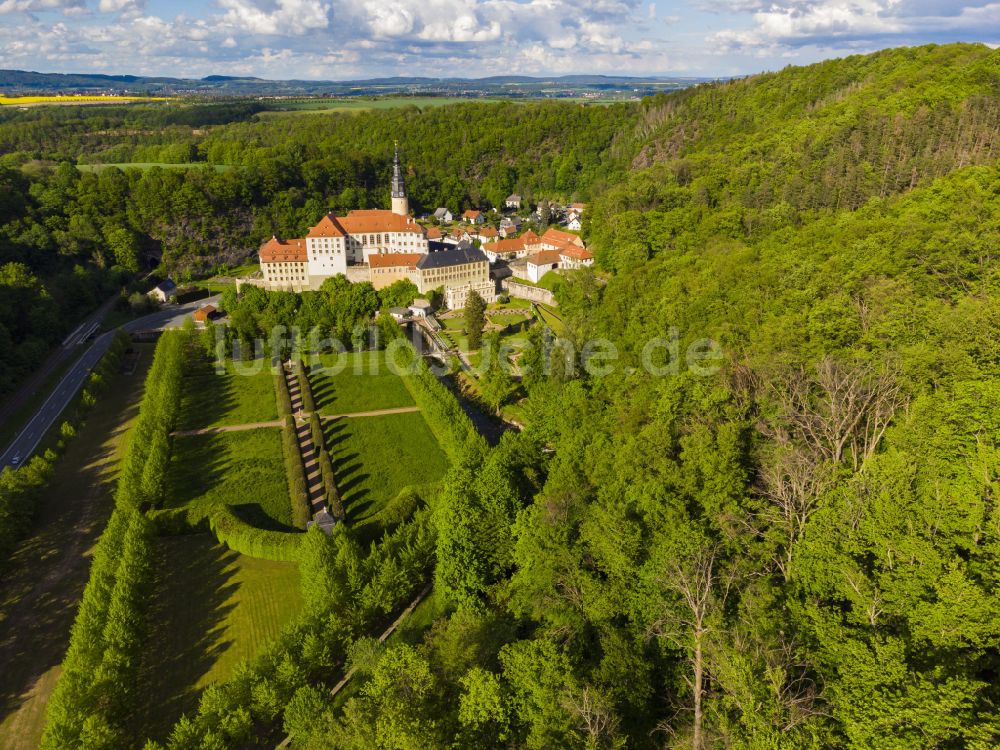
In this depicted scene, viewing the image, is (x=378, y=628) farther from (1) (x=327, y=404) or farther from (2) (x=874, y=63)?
(2) (x=874, y=63)

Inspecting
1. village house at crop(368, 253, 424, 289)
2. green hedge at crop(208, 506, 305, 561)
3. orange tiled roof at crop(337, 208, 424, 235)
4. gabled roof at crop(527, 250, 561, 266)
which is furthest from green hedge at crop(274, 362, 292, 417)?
gabled roof at crop(527, 250, 561, 266)

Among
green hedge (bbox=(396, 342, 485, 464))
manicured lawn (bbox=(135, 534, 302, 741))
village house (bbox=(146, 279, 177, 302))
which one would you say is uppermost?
village house (bbox=(146, 279, 177, 302))

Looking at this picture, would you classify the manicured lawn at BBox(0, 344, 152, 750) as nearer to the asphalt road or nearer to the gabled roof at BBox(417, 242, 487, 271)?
the asphalt road

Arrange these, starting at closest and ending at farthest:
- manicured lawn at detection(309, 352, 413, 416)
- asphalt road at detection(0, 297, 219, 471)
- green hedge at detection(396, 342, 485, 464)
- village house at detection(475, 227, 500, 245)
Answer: green hedge at detection(396, 342, 485, 464), asphalt road at detection(0, 297, 219, 471), manicured lawn at detection(309, 352, 413, 416), village house at detection(475, 227, 500, 245)

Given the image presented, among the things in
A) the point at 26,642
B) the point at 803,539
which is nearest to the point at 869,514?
the point at 803,539

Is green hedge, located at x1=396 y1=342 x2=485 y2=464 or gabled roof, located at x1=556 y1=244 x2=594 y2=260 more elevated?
gabled roof, located at x1=556 y1=244 x2=594 y2=260

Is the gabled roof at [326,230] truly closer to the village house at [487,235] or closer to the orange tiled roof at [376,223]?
the orange tiled roof at [376,223]

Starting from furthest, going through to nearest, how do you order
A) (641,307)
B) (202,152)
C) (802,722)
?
1. (202,152)
2. (641,307)
3. (802,722)
